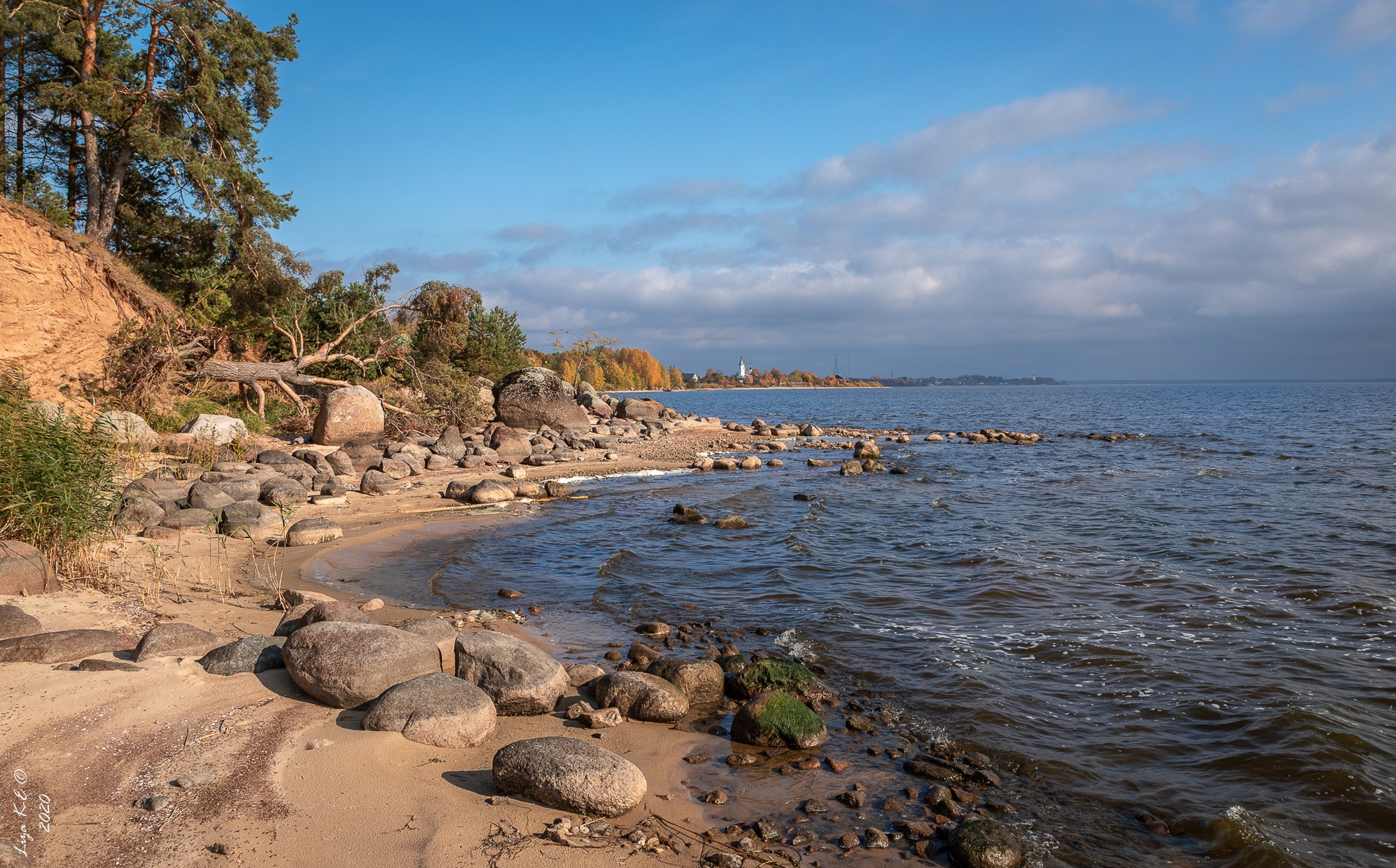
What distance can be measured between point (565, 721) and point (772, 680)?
2033mm

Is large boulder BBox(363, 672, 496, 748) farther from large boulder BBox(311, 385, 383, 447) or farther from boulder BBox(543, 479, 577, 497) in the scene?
large boulder BBox(311, 385, 383, 447)

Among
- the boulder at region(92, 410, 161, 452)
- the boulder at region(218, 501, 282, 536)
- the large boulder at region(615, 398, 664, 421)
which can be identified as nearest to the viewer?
the boulder at region(218, 501, 282, 536)

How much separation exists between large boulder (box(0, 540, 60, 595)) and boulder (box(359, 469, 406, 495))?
357 inches

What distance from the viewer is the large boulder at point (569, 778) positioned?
4.74 metres

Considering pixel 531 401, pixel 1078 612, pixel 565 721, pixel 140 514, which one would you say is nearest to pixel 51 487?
pixel 140 514

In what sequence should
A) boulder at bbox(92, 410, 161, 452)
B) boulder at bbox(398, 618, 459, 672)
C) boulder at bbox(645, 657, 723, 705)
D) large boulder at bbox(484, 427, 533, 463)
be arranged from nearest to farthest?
boulder at bbox(645, 657, 723, 705), boulder at bbox(398, 618, 459, 672), boulder at bbox(92, 410, 161, 452), large boulder at bbox(484, 427, 533, 463)

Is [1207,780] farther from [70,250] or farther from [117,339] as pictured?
[70,250]

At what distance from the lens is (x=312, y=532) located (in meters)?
12.4

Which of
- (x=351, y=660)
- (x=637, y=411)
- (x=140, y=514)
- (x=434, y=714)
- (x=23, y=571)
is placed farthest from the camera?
(x=637, y=411)

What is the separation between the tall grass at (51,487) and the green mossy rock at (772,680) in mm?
7665

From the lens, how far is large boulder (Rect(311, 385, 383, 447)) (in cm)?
2184

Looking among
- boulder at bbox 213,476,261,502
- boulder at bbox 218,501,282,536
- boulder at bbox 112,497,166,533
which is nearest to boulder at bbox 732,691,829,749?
boulder at bbox 218,501,282,536

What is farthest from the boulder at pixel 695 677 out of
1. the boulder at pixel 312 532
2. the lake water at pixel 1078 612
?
the boulder at pixel 312 532

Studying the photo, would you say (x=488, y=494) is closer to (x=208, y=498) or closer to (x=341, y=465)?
(x=341, y=465)
